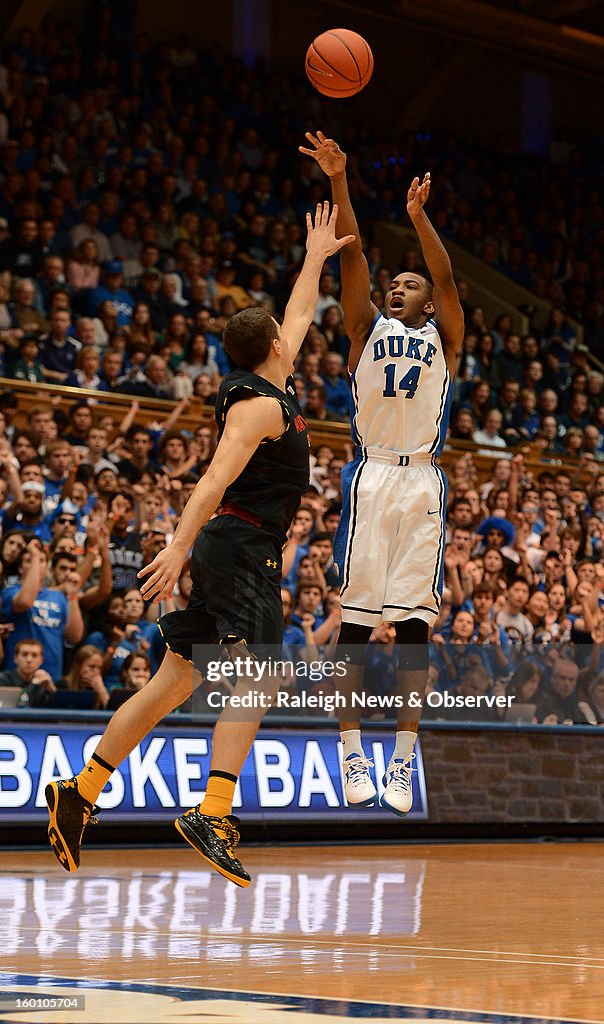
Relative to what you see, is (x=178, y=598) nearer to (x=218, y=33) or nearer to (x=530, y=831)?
(x=530, y=831)

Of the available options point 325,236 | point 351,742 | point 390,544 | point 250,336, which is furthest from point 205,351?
point 250,336

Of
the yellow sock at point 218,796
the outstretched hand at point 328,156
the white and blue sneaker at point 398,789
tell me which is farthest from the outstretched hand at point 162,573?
the outstretched hand at point 328,156

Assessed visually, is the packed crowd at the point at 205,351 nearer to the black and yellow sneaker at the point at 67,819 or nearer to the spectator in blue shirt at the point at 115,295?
the spectator in blue shirt at the point at 115,295

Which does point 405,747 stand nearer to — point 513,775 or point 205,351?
point 513,775

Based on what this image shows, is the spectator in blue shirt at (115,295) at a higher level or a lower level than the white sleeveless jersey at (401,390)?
higher

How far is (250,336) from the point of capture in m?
6.02

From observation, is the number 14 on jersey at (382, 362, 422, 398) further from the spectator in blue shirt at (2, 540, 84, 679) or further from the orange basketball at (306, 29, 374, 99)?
the spectator in blue shirt at (2, 540, 84, 679)

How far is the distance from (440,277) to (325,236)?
1.88 feet

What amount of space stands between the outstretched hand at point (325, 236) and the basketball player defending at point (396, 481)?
0.10 meters

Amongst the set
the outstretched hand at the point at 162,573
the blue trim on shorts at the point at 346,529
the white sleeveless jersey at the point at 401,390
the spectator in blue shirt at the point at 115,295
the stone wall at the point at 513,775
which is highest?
the spectator in blue shirt at the point at 115,295

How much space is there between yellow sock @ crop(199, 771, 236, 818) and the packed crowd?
4.79 metres

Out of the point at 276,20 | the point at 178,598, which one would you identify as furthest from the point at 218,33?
the point at 178,598

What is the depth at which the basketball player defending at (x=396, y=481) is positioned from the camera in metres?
6.62

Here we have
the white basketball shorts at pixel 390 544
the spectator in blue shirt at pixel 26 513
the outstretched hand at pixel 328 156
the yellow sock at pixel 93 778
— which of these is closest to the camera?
the yellow sock at pixel 93 778
